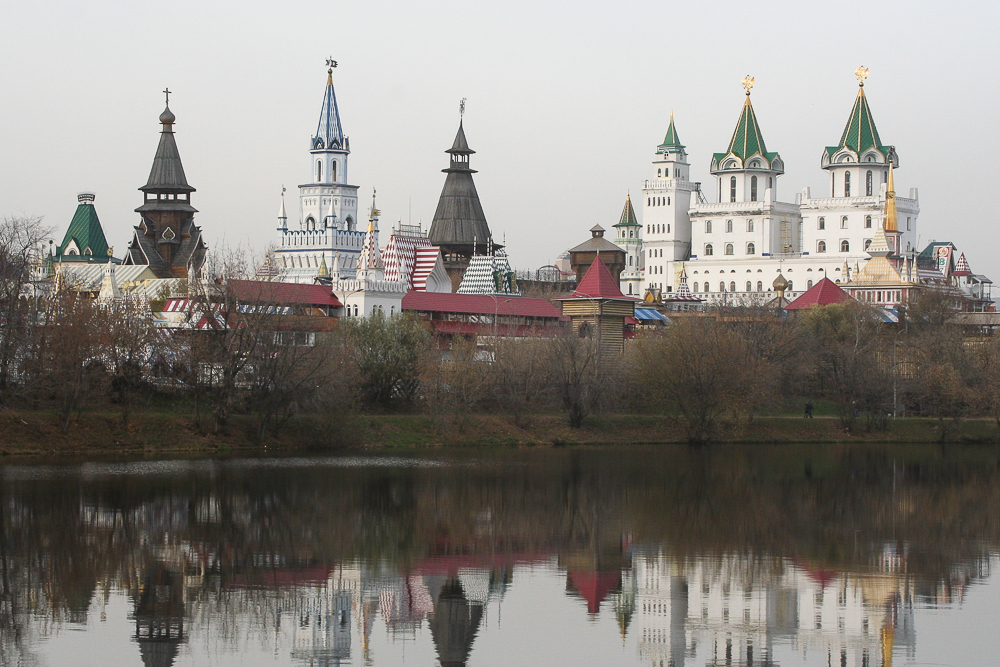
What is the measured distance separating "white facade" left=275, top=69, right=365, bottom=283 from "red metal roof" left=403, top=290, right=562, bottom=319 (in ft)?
74.6

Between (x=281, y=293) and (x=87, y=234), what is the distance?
47.6 metres

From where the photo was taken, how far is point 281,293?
5222 cm

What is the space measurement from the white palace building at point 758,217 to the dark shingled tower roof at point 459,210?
18.1m

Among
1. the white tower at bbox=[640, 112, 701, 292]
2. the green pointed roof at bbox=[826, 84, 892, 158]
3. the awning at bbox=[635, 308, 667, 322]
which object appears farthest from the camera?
the white tower at bbox=[640, 112, 701, 292]

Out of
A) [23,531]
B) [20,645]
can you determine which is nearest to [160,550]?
[23,531]

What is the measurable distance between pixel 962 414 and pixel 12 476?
33.9 meters

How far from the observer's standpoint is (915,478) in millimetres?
36438

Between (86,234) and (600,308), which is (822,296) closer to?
(600,308)

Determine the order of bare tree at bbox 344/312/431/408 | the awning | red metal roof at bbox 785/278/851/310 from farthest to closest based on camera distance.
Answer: red metal roof at bbox 785/278/851/310
the awning
bare tree at bbox 344/312/431/408

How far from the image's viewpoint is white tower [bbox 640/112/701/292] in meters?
119

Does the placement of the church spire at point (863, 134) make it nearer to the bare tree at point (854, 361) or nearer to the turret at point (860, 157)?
the turret at point (860, 157)

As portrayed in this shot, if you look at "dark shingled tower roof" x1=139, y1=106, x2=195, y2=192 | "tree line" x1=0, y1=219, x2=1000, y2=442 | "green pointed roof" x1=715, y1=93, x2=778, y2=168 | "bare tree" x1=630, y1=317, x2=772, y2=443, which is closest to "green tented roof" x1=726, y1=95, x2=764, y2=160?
"green pointed roof" x1=715, y1=93, x2=778, y2=168

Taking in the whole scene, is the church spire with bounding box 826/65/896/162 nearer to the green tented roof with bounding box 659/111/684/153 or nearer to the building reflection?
the green tented roof with bounding box 659/111/684/153

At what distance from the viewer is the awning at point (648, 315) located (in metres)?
77.1
